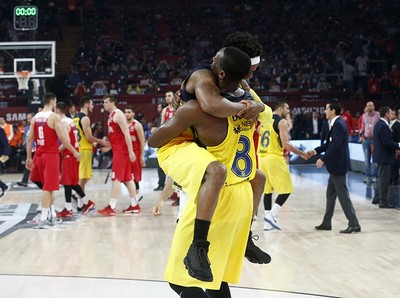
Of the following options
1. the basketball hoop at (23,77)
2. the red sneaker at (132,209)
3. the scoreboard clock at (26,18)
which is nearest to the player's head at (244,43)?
the red sneaker at (132,209)

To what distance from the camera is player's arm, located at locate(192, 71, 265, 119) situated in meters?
3.39

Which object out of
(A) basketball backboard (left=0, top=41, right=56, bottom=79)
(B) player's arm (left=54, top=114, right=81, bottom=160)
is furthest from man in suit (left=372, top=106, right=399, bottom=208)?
(A) basketball backboard (left=0, top=41, right=56, bottom=79)

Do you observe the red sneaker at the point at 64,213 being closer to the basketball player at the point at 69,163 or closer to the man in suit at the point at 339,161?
the basketball player at the point at 69,163

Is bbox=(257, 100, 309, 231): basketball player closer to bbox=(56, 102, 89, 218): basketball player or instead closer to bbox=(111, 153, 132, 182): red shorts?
bbox=(111, 153, 132, 182): red shorts

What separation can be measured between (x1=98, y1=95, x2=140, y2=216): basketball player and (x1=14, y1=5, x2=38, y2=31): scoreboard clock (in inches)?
256

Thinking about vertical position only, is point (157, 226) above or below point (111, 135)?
below

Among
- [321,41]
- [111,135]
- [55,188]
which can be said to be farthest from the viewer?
[321,41]

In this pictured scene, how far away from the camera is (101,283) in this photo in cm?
599

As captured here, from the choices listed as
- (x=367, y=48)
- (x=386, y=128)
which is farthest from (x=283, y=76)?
(x=386, y=128)

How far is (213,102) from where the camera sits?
11.1 ft

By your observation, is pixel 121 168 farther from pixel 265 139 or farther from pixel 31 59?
pixel 31 59

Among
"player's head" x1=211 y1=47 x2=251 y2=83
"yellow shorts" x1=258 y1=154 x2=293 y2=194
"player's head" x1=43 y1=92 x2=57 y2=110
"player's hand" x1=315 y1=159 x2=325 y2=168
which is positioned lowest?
"yellow shorts" x1=258 y1=154 x2=293 y2=194

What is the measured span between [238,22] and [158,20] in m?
3.14

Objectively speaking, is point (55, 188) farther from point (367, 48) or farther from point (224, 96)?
point (367, 48)
